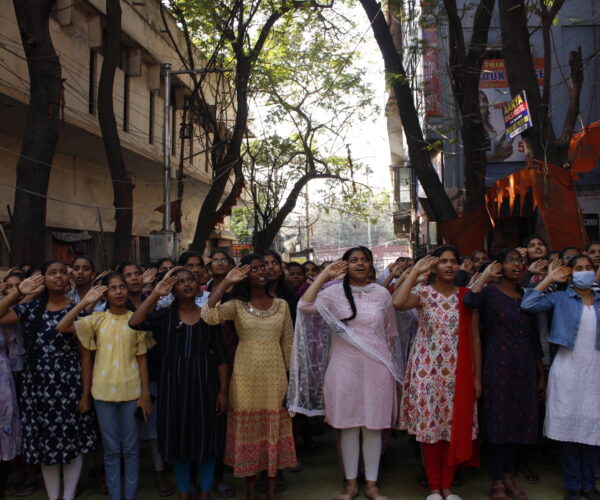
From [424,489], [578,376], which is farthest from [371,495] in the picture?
[578,376]

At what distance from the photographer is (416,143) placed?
8336 mm

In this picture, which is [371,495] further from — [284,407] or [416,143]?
[416,143]

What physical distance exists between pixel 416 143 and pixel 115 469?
5.98m

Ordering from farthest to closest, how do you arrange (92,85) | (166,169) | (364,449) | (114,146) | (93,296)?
(166,169), (92,85), (114,146), (364,449), (93,296)

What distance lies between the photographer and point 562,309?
4.23 meters

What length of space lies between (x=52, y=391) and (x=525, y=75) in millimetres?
6468

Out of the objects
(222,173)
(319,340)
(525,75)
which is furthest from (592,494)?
(222,173)

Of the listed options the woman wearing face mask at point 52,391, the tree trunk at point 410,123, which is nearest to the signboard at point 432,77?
the tree trunk at point 410,123

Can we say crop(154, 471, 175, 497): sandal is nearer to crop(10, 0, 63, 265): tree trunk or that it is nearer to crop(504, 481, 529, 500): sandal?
crop(504, 481, 529, 500): sandal

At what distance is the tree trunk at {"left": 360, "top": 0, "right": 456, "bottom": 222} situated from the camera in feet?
27.4

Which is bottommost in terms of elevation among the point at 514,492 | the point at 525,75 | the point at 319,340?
the point at 514,492

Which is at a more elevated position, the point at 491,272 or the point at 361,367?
the point at 491,272

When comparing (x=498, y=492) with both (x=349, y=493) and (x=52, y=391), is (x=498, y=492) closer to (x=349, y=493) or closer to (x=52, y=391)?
(x=349, y=493)

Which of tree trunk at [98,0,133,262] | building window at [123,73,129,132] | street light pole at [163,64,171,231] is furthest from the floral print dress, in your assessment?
building window at [123,73,129,132]
